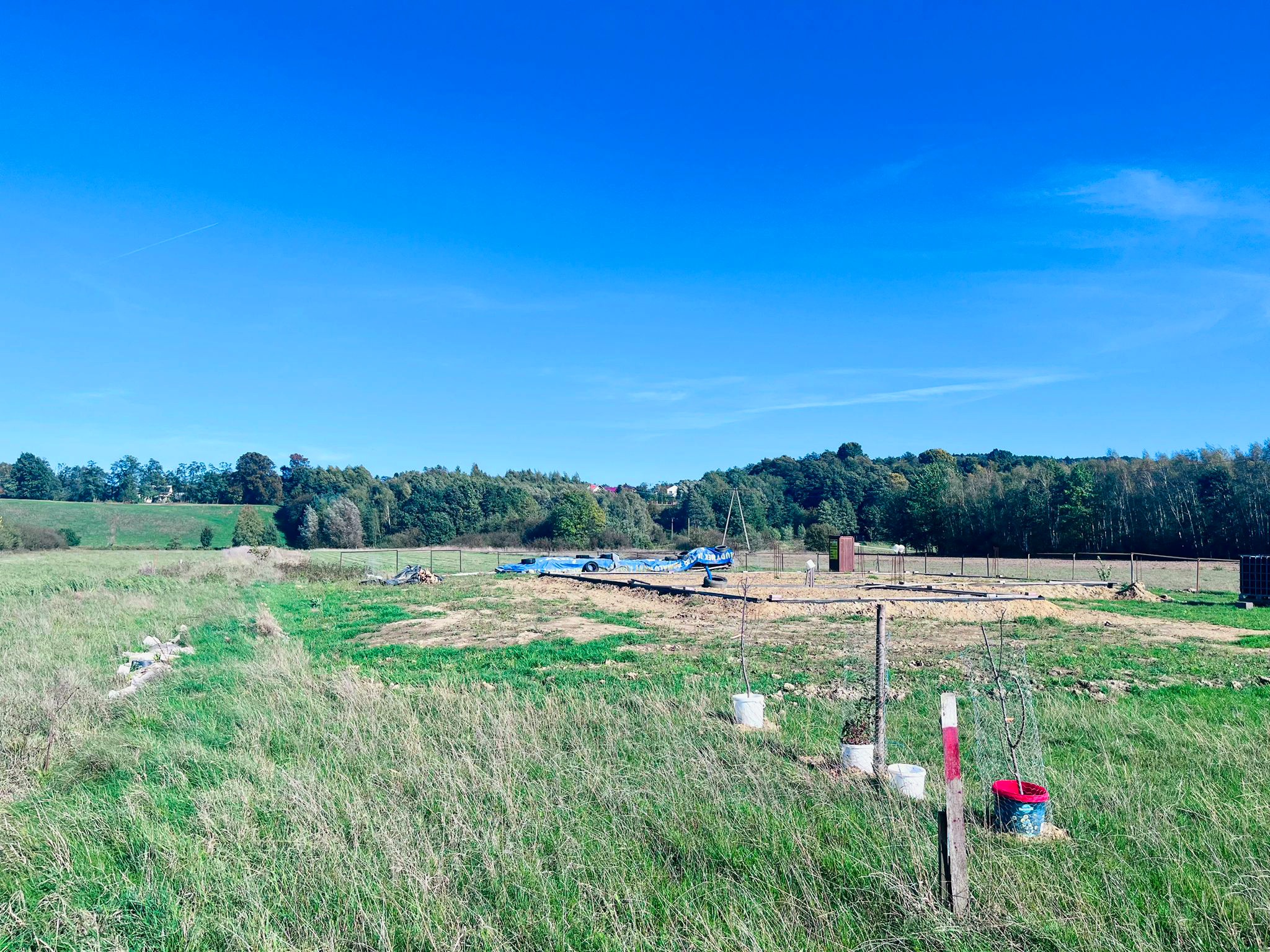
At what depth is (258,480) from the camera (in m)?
108

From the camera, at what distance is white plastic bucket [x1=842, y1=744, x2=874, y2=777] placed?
6188 millimetres

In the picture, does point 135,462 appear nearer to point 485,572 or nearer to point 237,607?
point 485,572

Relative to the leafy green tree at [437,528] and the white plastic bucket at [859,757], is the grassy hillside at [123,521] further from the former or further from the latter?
the white plastic bucket at [859,757]

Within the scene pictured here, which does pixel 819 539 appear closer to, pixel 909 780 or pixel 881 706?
pixel 881 706

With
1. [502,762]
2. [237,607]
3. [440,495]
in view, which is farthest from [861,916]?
[440,495]

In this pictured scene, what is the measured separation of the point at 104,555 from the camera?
167 feet

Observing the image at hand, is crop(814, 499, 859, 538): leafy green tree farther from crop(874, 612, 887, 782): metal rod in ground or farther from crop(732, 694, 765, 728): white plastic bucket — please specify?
crop(874, 612, 887, 782): metal rod in ground

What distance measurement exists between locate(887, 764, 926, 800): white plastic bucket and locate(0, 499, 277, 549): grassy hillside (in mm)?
74683

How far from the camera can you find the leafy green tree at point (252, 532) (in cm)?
7056

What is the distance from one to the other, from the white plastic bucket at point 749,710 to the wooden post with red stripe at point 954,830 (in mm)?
3658

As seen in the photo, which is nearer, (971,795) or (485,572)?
(971,795)

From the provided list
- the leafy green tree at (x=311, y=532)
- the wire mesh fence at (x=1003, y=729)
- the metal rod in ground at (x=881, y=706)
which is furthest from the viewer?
the leafy green tree at (x=311, y=532)

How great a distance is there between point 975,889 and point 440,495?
87.1m

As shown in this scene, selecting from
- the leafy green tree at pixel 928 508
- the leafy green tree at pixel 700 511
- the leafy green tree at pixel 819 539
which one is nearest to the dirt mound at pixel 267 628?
the leafy green tree at pixel 819 539
